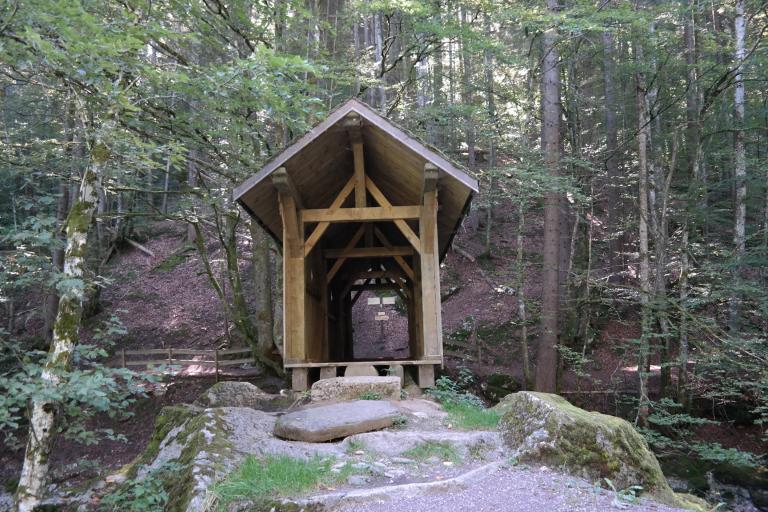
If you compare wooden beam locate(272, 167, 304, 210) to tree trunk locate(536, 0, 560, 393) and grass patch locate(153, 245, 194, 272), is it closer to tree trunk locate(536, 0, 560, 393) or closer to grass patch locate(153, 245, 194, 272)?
tree trunk locate(536, 0, 560, 393)

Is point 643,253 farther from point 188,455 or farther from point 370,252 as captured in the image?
point 188,455

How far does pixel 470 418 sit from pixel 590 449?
5.28ft

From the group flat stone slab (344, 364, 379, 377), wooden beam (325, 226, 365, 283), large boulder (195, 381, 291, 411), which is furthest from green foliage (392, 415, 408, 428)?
wooden beam (325, 226, 365, 283)

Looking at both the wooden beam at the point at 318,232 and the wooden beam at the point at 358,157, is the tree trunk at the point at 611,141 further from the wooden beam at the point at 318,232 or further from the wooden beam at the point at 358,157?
the wooden beam at the point at 318,232

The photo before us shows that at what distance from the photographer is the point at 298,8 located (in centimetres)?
873

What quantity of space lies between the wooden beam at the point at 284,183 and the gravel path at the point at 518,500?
4.95 meters

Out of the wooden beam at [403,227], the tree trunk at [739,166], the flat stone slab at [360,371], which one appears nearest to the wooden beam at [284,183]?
the wooden beam at [403,227]

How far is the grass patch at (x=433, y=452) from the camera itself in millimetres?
4238

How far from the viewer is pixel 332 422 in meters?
4.95

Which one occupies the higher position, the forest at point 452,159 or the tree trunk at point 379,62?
the tree trunk at point 379,62

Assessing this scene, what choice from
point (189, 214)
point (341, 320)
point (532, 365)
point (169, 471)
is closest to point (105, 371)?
point (169, 471)

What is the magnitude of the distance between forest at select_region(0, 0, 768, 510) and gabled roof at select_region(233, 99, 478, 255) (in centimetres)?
41

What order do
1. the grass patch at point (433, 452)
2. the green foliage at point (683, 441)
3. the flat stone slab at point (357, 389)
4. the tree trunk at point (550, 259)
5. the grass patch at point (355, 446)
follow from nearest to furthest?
the grass patch at point (433, 452) → the grass patch at point (355, 446) → the flat stone slab at point (357, 389) → the green foliage at point (683, 441) → the tree trunk at point (550, 259)

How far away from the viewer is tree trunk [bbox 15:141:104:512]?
4.52m
